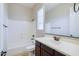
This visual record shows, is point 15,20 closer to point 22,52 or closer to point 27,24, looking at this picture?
point 27,24

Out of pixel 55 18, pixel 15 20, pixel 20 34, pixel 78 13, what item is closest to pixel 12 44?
pixel 20 34

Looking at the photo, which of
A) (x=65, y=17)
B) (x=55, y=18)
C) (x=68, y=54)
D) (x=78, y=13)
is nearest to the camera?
(x=68, y=54)

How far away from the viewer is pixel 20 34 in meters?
2.52

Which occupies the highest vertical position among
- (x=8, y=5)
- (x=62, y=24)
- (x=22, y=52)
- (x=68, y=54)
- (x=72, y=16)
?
(x=8, y=5)

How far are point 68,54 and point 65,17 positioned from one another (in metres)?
1.06

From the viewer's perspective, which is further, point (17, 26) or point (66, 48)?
point (17, 26)

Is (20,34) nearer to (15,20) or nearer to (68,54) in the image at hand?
(15,20)

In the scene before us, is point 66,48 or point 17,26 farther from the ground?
point 17,26

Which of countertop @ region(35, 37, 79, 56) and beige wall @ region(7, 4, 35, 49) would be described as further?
beige wall @ region(7, 4, 35, 49)

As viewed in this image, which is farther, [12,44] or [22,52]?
[22,52]

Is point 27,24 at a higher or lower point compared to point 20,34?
higher

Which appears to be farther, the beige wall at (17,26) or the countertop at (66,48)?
the beige wall at (17,26)

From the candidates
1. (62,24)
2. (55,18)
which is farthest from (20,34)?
(62,24)

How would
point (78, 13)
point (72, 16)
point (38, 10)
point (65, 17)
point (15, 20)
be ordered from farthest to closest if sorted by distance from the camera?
point (38, 10), point (15, 20), point (65, 17), point (72, 16), point (78, 13)
